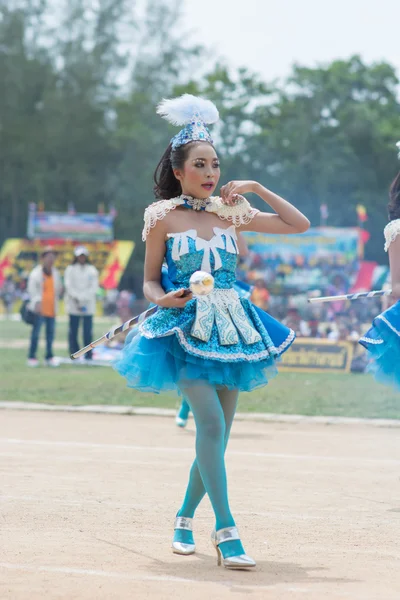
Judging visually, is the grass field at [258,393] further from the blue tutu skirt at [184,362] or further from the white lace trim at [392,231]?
the blue tutu skirt at [184,362]

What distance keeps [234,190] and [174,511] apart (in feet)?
6.67

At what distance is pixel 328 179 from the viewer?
6288 centimetres

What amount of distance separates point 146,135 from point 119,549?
203 feet

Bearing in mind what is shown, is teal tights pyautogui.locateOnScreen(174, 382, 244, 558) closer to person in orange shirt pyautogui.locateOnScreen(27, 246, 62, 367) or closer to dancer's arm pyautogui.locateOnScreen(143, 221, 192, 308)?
dancer's arm pyautogui.locateOnScreen(143, 221, 192, 308)

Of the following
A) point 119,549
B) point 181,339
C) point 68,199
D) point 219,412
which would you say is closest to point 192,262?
point 181,339

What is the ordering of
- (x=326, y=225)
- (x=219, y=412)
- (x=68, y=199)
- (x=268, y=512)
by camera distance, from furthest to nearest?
(x=68, y=199) → (x=326, y=225) → (x=268, y=512) → (x=219, y=412)

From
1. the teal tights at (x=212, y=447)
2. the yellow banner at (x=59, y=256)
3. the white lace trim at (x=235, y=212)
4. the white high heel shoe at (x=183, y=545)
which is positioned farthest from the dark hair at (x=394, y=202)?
the yellow banner at (x=59, y=256)

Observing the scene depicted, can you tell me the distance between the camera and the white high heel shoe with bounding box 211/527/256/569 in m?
4.83

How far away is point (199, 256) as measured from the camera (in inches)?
207

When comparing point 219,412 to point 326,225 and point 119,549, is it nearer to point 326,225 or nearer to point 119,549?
point 119,549

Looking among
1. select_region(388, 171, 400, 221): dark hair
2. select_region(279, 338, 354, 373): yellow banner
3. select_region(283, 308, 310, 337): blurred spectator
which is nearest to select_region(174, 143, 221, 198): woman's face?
select_region(388, 171, 400, 221): dark hair

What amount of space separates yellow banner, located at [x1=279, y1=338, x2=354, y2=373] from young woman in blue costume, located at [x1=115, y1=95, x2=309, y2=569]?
37.5 ft

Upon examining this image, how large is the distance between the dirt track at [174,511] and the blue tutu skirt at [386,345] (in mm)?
802

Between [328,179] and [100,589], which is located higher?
[328,179]
